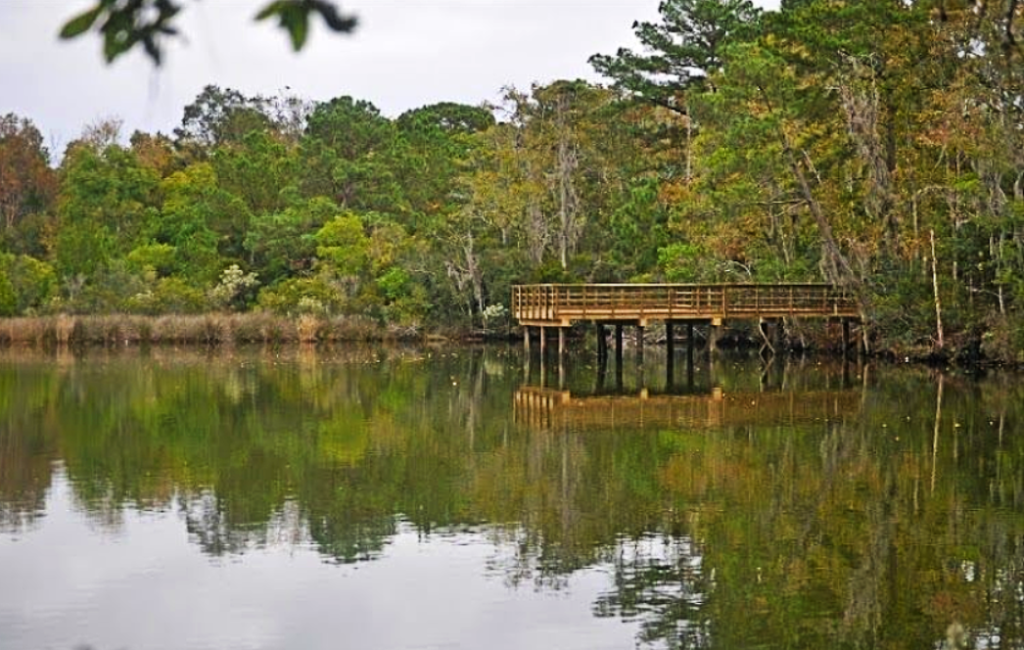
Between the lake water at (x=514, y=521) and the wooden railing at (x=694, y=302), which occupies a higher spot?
the wooden railing at (x=694, y=302)

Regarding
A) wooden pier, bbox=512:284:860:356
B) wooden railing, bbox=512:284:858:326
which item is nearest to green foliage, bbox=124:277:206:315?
wooden pier, bbox=512:284:860:356

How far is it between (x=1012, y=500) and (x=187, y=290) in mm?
37724

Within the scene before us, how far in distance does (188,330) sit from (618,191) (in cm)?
1403

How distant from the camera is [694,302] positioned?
34.2 m

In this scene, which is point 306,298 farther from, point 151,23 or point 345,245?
point 151,23

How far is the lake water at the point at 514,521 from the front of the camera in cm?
1016

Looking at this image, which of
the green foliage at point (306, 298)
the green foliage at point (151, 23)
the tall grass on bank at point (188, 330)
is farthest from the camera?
the green foliage at point (306, 298)

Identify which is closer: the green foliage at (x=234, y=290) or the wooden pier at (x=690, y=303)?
the wooden pier at (x=690, y=303)

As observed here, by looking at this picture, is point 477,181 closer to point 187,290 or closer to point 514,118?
point 514,118

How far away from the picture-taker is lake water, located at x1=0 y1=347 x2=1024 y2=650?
10156 millimetres

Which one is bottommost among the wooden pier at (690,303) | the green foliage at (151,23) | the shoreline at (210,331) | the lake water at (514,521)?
the lake water at (514,521)

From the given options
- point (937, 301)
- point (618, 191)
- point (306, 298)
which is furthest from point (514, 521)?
point (306, 298)

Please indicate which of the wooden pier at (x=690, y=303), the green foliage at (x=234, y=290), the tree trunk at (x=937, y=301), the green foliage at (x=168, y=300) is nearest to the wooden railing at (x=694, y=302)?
the wooden pier at (x=690, y=303)

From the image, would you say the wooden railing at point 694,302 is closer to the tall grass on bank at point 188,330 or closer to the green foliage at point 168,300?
the tall grass on bank at point 188,330
